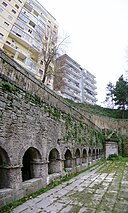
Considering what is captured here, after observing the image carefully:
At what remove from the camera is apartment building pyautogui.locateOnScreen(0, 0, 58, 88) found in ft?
75.6

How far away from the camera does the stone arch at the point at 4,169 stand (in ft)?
13.0

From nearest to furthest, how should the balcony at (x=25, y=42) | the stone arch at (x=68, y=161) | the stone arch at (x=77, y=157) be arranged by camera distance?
1. the stone arch at (x=68, y=161)
2. the stone arch at (x=77, y=157)
3. the balcony at (x=25, y=42)

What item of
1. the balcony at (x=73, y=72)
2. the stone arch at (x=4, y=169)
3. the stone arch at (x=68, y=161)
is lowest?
the stone arch at (x=68, y=161)

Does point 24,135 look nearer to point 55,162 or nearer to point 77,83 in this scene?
point 55,162

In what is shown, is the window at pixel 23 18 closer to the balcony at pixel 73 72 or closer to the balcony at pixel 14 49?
the balcony at pixel 14 49

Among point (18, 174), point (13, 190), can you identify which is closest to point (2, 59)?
point (18, 174)

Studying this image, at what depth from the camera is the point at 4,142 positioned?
Answer: 12.6ft

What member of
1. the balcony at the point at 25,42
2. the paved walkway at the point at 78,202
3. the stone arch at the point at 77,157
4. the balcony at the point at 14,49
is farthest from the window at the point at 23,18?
the paved walkway at the point at 78,202

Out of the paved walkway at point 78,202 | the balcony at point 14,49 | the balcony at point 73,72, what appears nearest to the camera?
the paved walkway at point 78,202

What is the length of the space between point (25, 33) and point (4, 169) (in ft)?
83.5

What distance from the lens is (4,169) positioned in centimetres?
402

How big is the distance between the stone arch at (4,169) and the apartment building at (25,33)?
17768 mm

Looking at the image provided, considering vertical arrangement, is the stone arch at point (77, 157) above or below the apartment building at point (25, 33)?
below

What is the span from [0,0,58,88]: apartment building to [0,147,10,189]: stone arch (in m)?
17.8
